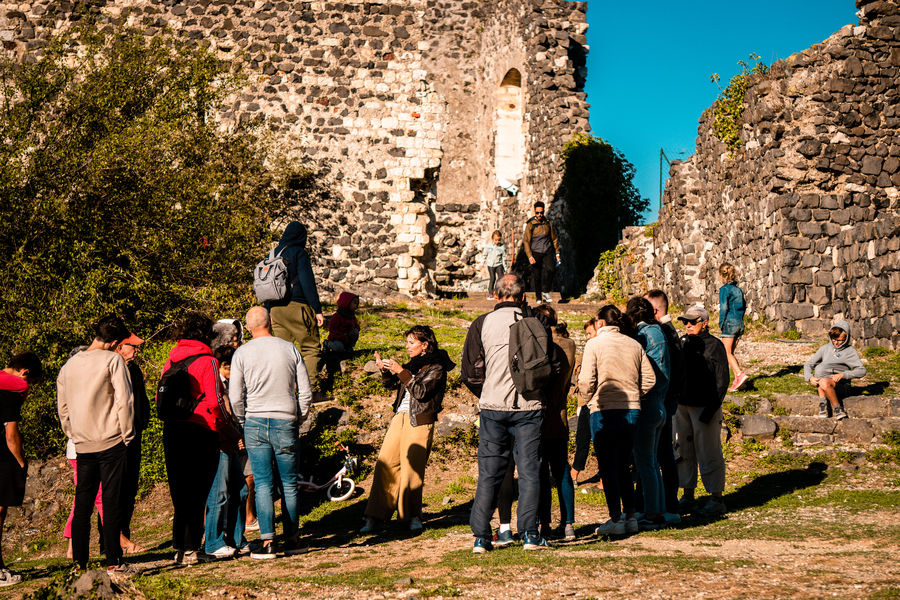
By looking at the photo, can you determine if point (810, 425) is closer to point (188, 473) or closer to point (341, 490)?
point (341, 490)

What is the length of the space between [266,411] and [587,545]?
7.79 feet

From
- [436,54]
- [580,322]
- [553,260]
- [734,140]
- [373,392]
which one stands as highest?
[436,54]

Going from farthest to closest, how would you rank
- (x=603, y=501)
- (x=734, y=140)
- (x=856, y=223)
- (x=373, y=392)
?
1. (x=734, y=140)
2. (x=856, y=223)
3. (x=373, y=392)
4. (x=603, y=501)

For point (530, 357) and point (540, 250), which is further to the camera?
point (540, 250)

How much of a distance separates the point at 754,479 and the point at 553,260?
8070mm

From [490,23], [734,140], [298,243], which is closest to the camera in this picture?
[298,243]

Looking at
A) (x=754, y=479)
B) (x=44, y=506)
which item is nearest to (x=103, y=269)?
(x=44, y=506)

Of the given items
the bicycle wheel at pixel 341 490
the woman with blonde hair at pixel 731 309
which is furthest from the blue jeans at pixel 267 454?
the woman with blonde hair at pixel 731 309

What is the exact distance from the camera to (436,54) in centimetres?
2684

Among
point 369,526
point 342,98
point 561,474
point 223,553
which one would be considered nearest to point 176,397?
point 223,553

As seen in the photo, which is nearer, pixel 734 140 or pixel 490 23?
pixel 734 140

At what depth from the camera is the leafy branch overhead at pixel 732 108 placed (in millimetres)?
16047

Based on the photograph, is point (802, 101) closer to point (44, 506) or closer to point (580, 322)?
point (580, 322)

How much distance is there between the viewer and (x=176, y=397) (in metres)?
6.60
